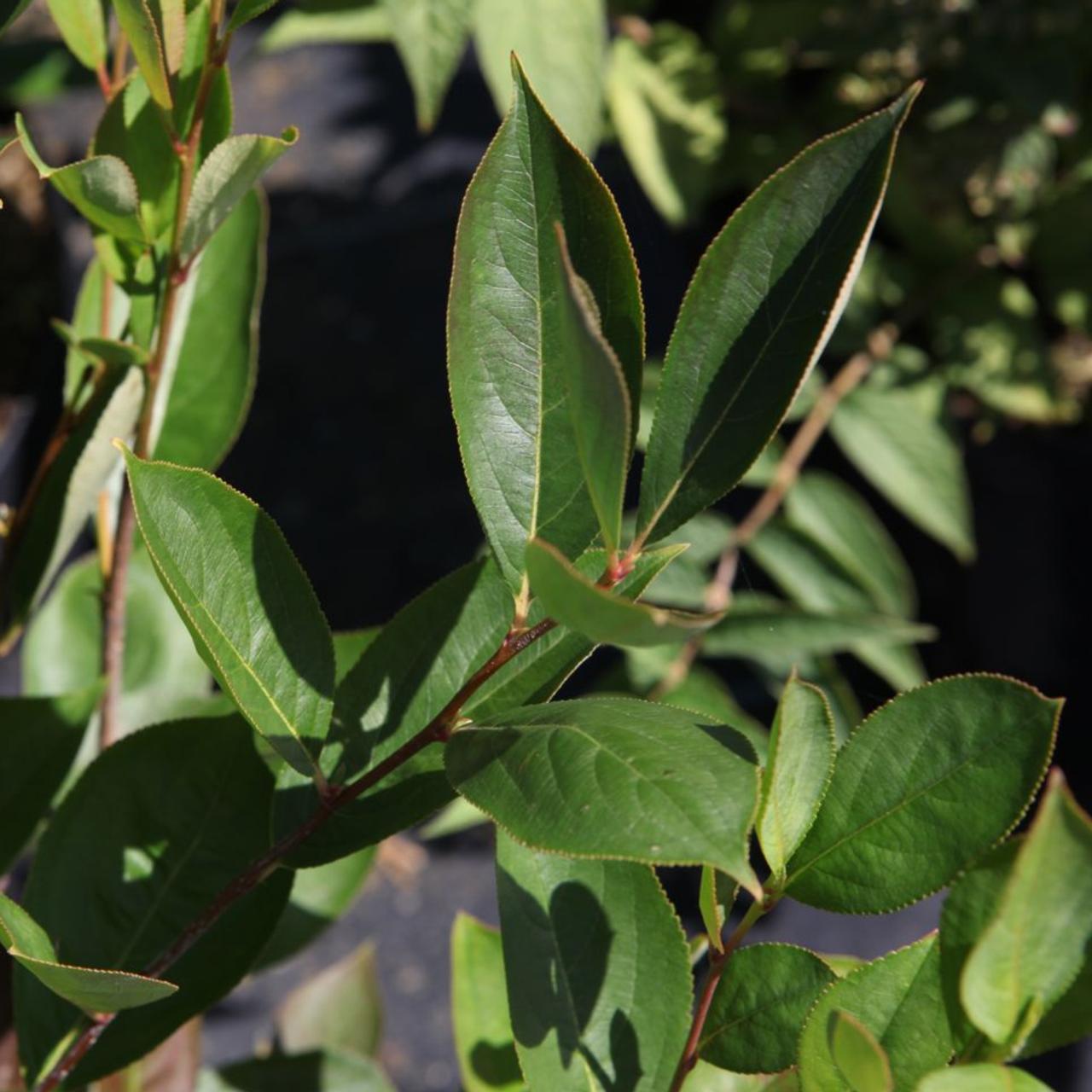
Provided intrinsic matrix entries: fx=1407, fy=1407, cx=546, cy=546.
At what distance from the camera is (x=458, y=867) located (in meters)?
1.43

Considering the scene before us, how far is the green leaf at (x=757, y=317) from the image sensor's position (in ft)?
1.07

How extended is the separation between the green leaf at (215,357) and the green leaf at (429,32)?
0.32 metres

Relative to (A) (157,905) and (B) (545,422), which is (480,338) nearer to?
(B) (545,422)

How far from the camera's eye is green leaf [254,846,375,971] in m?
0.61

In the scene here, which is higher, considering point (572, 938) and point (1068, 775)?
point (572, 938)

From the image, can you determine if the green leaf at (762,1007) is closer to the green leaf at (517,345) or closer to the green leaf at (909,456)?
the green leaf at (517,345)

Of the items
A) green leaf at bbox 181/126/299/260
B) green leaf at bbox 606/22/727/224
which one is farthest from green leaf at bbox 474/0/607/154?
green leaf at bbox 181/126/299/260

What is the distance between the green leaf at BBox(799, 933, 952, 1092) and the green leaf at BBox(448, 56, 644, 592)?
0.13 m

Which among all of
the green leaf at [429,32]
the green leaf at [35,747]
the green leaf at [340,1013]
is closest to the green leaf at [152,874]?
the green leaf at [35,747]

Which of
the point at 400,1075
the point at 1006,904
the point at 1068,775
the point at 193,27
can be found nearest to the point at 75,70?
the point at 193,27

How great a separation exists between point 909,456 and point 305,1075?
2.35ft

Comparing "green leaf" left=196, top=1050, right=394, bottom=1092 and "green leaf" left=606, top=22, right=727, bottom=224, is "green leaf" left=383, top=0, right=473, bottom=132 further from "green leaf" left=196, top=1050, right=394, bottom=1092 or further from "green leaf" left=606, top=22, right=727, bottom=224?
"green leaf" left=196, top=1050, right=394, bottom=1092

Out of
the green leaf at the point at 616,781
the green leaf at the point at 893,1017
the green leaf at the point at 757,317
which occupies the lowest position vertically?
the green leaf at the point at 893,1017

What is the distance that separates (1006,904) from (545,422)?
0.16 metres
